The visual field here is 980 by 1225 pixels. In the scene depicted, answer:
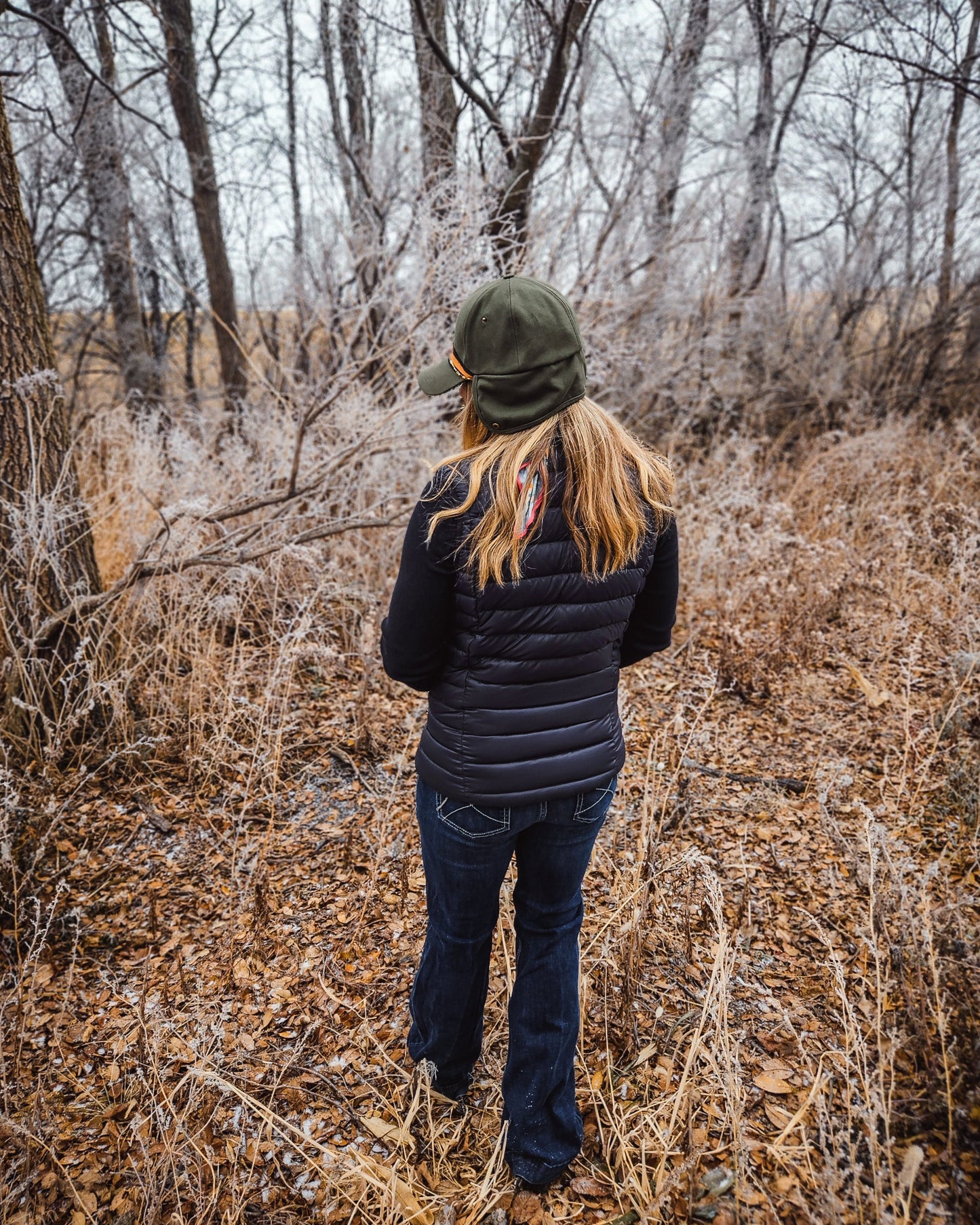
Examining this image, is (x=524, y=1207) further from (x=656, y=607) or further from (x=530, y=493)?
(x=530, y=493)

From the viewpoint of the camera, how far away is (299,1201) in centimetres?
172

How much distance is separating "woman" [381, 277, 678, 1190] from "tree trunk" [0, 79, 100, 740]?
81.9 inches

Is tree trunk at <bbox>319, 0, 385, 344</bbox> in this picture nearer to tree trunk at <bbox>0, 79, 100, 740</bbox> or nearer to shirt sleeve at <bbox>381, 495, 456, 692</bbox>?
tree trunk at <bbox>0, 79, 100, 740</bbox>

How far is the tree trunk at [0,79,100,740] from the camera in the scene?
289 cm

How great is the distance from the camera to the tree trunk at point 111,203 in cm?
718

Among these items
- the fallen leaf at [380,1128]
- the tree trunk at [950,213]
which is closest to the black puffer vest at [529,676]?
the fallen leaf at [380,1128]

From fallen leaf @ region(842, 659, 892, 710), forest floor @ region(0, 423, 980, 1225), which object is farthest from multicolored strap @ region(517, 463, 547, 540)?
fallen leaf @ region(842, 659, 892, 710)

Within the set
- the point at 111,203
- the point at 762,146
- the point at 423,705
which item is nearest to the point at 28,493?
the point at 423,705

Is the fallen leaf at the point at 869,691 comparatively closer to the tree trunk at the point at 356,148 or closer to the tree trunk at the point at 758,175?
the tree trunk at the point at 356,148

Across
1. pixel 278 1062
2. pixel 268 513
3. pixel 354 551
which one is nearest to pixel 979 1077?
pixel 278 1062

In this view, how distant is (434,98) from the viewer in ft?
18.8

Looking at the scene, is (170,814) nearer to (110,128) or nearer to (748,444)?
(748,444)

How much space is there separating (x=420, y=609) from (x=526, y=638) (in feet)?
0.71

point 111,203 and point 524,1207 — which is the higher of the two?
point 111,203
